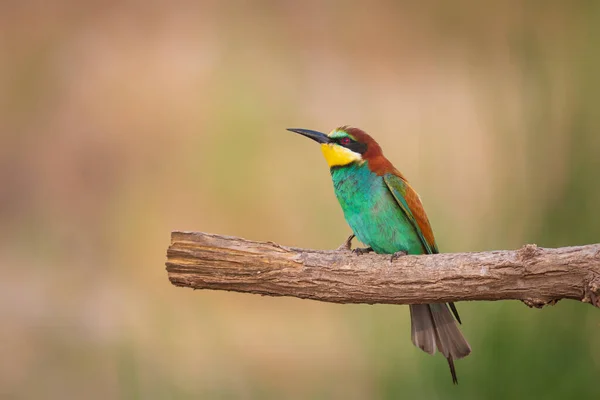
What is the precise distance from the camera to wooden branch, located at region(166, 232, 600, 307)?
160 cm

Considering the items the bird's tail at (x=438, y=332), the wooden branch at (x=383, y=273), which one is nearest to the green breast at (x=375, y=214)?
the bird's tail at (x=438, y=332)

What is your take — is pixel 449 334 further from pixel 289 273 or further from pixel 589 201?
pixel 589 201

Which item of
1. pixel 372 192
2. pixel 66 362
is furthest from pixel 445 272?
pixel 66 362

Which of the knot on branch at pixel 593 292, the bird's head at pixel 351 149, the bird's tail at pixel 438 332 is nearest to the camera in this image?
the knot on branch at pixel 593 292

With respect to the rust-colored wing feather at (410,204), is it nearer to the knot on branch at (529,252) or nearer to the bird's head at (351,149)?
the bird's head at (351,149)

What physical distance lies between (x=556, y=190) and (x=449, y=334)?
40.9 inches

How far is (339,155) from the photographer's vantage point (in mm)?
2232

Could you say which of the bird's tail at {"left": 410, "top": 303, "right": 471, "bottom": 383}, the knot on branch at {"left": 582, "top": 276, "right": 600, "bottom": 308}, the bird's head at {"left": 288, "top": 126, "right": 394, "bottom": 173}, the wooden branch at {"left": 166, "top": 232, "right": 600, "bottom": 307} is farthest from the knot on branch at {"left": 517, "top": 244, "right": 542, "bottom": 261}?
the bird's head at {"left": 288, "top": 126, "right": 394, "bottom": 173}

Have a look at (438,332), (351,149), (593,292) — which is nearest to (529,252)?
(593,292)

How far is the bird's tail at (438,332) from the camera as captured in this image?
2055 millimetres

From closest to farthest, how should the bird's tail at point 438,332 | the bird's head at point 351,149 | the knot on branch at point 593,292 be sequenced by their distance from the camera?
the knot on branch at point 593,292, the bird's tail at point 438,332, the bird's head at point 351,149

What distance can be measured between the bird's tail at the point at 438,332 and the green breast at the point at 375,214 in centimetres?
19

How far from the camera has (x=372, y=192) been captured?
2.16 m

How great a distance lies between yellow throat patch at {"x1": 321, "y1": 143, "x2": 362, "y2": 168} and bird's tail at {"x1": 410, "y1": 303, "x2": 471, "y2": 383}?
49 centimetres
